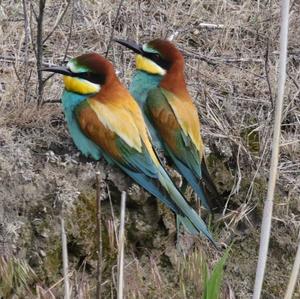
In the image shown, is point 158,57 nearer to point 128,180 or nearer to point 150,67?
point 150,67

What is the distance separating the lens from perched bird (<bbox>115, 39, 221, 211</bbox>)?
11.2ft

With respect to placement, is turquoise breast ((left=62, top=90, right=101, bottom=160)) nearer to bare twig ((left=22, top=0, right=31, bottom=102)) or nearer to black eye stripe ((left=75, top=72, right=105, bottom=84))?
black eye stripe ((left=75, top=72, right=105, bottom=84))

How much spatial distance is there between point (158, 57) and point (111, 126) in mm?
395

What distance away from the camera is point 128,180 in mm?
3424

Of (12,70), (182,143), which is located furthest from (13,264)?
(12,70)

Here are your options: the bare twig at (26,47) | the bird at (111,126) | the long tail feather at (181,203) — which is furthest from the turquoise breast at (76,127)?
the bare twig at (26,47)

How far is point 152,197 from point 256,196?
0.50 m

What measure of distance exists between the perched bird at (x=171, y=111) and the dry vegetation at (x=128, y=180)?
19 cm

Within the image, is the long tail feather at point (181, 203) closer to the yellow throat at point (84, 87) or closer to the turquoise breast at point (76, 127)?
the turquoise breast at point (76, 127)

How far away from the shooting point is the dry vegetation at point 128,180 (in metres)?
3.33

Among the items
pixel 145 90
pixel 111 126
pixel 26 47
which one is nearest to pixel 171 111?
pixel 145 90

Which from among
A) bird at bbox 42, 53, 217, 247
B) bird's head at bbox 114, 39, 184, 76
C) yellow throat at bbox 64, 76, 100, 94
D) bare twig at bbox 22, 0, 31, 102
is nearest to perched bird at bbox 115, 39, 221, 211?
bird's head at bbox 114, 39, 184, 76

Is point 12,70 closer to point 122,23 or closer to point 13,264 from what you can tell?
point 122,23

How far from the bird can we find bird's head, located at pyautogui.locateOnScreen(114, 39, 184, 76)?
0.24m
